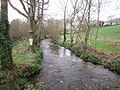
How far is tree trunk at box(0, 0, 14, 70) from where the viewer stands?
9320 mm

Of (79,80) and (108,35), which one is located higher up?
(108,35)

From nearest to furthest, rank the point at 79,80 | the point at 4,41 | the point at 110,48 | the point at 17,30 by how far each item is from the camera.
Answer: the point at 4,41, the point at 79,80, the point at 110,48, the point at 17,30

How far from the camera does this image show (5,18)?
9.47 meters

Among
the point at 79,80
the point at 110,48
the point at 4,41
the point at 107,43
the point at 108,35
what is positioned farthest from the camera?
the point at 108,35

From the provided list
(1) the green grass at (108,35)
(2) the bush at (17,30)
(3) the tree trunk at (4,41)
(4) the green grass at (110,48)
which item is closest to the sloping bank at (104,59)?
(4) the green grass at (110,48)

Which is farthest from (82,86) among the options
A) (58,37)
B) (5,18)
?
(58,37)

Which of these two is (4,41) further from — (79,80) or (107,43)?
A: (107,43)

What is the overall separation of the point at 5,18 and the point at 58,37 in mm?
34011

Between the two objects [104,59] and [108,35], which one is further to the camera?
[108,35]

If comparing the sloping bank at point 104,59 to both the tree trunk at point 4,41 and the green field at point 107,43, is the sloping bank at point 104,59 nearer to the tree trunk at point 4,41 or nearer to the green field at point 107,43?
the green field at point 107,43

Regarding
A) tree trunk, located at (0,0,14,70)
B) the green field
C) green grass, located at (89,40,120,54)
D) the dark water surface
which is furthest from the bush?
tree trunk, located at (0,0,14,70)

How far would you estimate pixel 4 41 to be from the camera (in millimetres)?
9383

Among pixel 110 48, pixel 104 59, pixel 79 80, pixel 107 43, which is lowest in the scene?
pixel 79 80

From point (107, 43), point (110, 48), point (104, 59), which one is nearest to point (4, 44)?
point (104, 59)
